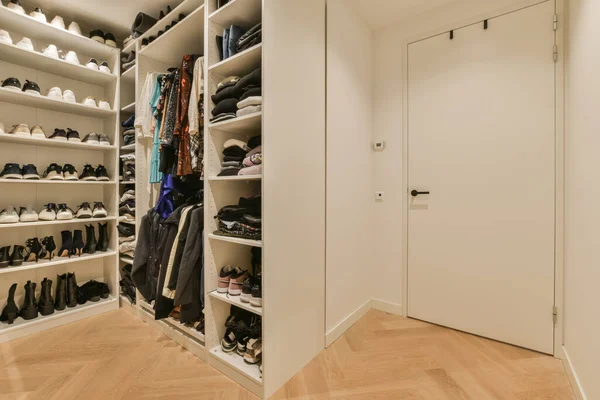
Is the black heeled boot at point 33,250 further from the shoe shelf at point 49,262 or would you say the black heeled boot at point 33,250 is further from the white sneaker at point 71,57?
the white sneaker at point 71,57

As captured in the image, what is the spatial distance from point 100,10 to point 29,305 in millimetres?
2514

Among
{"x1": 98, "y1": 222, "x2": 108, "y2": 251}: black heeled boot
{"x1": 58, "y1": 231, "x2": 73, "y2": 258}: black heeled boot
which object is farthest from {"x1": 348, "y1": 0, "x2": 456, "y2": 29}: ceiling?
{"x1": 58, "y1": 231, "x2": 73, "y2": 258}: black heeled boot

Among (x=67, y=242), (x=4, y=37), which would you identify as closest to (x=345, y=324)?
(x=67, y=242)

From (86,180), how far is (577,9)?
371 cm

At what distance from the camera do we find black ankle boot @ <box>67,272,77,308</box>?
2251 mm

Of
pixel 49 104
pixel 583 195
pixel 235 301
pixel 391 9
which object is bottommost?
pixel 235 301

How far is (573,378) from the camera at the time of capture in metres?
1.44

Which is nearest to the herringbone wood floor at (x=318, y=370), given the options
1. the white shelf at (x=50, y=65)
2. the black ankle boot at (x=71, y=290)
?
the black ankle boot at (x=71, y=290)

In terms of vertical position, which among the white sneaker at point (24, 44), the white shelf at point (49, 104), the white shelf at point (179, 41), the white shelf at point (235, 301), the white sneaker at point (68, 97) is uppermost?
the white shelf at point (179, 41)

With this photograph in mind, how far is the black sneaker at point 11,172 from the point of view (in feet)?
6.42

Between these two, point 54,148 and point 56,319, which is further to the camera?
point 54,148

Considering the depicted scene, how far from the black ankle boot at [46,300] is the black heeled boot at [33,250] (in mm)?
212

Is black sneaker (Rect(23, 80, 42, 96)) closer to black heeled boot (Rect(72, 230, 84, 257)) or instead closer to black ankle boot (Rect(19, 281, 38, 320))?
black heeled boot (Rect(72, 230, 84, 257))

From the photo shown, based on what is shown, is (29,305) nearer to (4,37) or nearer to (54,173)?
(54,173)
